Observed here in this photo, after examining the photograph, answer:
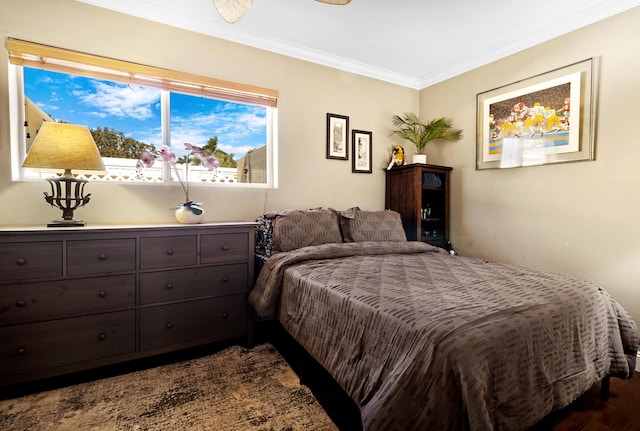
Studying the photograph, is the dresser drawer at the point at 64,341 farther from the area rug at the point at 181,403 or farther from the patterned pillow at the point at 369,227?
the patterned pillow at the point at 369,227

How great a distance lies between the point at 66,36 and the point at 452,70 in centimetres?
348

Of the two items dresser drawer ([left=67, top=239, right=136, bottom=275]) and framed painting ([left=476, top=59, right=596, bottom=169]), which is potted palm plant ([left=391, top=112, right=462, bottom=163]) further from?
dresser drawer ([left=67, top=239, right=136, bottom=275])

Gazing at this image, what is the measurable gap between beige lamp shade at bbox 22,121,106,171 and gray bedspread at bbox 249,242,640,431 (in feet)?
4.61

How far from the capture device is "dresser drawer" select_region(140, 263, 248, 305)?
2.02 m

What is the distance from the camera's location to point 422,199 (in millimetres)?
3465

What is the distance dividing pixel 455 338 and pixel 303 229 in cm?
164

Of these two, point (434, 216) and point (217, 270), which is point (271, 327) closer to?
point (217, 270)

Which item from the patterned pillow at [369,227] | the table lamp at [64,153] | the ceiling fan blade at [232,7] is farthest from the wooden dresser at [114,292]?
the ceiling fan blade at [232,7]

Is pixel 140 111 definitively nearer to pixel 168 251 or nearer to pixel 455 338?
pixel 168 251

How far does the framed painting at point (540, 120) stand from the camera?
240 centimetres

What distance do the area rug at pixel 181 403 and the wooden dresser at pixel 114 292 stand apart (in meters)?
0.15

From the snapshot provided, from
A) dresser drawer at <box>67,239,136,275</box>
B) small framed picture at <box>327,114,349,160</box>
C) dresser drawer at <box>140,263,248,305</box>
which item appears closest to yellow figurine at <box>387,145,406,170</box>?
small framed picture at <box>327,114,349,160</box>

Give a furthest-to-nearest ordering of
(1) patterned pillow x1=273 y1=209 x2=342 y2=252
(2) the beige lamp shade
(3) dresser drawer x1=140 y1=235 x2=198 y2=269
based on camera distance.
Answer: (1) patterned pillow x1=273 y1=209 x2=342 y2=252 < (3) dresser drawer x1=140 y1=235 x2=198 y2=269 < (2) the beige lamp shade

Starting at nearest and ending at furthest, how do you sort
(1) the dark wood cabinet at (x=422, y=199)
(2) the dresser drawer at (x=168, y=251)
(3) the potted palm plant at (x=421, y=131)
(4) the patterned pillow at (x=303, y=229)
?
(2) the dresser drawer at (x=168, y=251), (4) the patterned pillow at (x=303, y=229), (1) the dark wood cabinet at (x=422, y=199), (3) the potted palm plant at (x=421, y=131)
